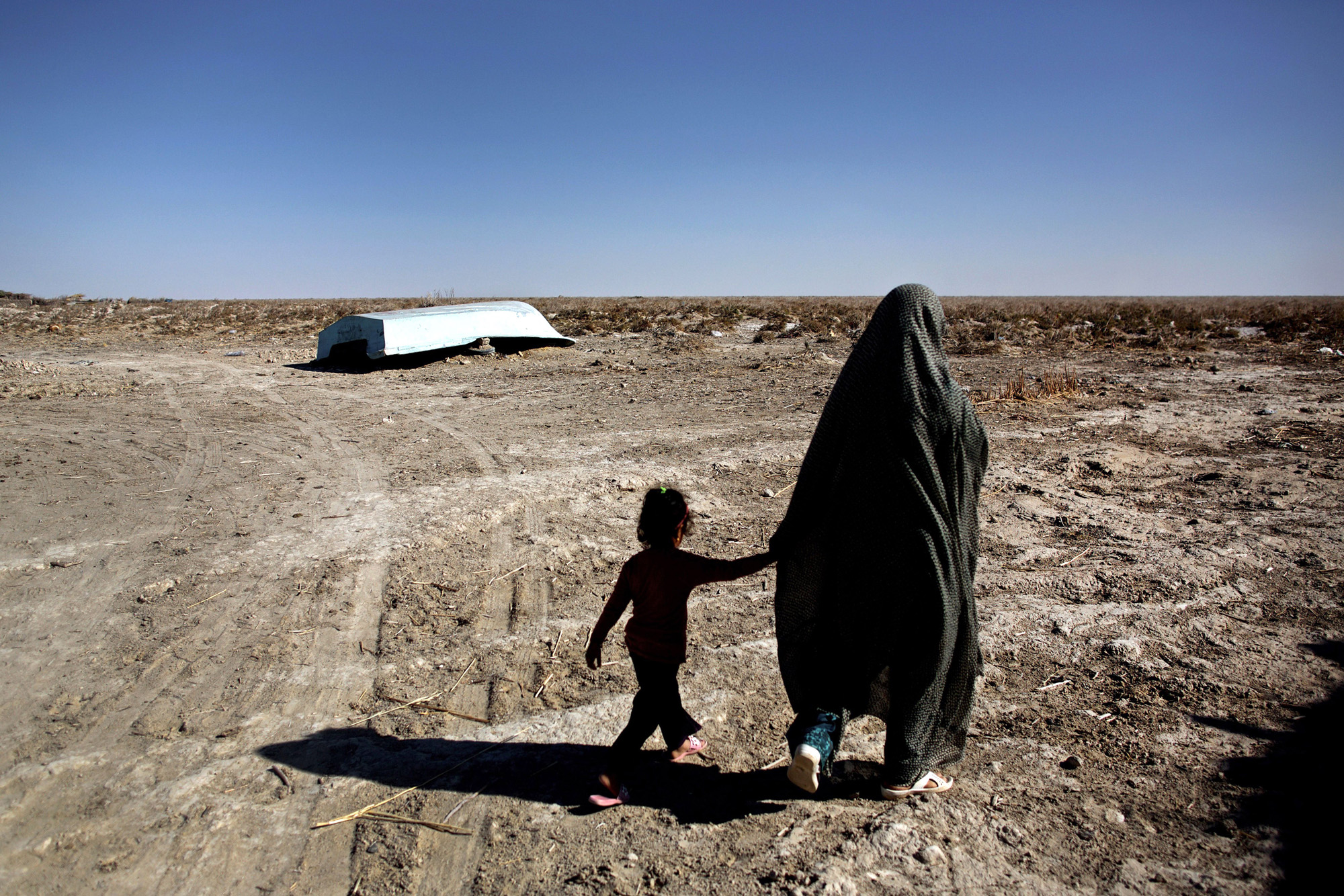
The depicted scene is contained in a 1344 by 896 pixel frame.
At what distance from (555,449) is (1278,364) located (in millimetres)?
13917

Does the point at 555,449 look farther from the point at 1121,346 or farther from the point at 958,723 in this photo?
the point at 1121,346

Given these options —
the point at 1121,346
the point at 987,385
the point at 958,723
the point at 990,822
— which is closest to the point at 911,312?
the point at 958,723

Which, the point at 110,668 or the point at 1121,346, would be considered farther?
the point at 1121,346

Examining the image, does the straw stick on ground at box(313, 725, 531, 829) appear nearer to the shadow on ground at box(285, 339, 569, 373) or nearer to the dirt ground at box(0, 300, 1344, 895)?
the dirt ground at box(0, 300, 1344, 895)

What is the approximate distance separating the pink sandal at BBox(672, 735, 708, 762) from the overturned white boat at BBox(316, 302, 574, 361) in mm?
12623

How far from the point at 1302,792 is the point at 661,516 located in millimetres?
2499

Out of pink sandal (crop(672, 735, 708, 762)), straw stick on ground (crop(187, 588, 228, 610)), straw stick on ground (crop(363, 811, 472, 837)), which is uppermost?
straw stick on ground (crop(187, 588, 228, 610))

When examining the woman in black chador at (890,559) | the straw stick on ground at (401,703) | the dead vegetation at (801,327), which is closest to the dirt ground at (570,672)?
the straw stick on ground at (401,703)

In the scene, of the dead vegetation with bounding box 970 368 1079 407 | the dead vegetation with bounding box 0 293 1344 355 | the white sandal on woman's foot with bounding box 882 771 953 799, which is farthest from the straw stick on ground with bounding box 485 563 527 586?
the dead vegetation with bounding box 0 293 1344 355

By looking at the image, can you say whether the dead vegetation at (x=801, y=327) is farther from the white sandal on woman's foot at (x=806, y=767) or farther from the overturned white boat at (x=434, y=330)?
the white sandal on woman's foot at (x=806, y=767)

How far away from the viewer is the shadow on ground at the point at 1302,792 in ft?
7.71

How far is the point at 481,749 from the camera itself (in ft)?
10.3

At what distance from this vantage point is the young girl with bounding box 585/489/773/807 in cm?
256

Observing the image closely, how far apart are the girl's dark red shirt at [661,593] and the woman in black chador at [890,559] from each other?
0.23 metres
